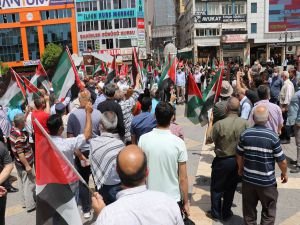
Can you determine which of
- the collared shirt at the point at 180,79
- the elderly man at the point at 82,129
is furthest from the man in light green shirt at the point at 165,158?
the collared shirt at the point at 180,79

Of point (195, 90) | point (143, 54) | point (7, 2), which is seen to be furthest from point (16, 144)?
point (7, 2)

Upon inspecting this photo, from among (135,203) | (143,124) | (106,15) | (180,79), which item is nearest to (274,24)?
(106,15)

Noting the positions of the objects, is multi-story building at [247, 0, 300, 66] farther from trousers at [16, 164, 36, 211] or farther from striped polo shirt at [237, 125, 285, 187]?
striped polo shirt at [237, 125, 285, 187]

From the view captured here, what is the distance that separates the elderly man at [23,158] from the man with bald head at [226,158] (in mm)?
3101

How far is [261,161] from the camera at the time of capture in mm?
4359

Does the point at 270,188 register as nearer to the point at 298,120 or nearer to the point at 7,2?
the point at 298,120

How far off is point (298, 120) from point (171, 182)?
4338 mm

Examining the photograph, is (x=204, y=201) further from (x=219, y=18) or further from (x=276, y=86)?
(x=219, y=18)

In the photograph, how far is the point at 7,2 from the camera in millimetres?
66625

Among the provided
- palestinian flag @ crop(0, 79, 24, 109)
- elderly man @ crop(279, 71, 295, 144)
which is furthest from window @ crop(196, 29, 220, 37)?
palestinian flag @ crop(0, 79, 24, 109)

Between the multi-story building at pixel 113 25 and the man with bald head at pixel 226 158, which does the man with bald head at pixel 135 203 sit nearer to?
the man with bald head at pixel 226 158

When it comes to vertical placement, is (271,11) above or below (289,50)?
above

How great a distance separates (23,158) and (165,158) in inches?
124

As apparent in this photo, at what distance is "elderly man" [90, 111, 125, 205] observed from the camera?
4172 mm
